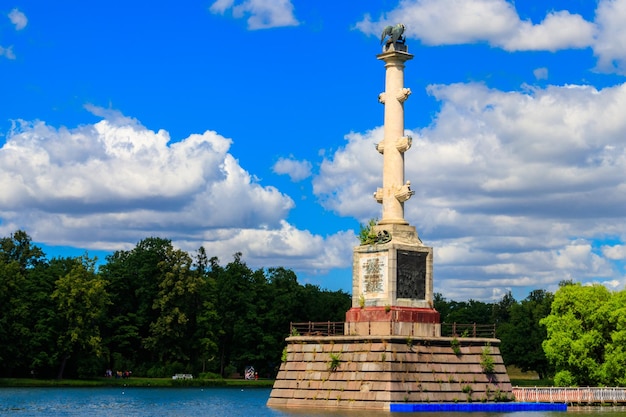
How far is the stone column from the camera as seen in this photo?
190ft

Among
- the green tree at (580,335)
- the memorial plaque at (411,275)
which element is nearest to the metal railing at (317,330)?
the memorial plaque at (411,275)

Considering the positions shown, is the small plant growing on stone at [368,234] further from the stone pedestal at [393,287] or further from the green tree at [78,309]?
the green tree at [78,309]

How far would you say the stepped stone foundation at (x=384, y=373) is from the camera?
52156mm

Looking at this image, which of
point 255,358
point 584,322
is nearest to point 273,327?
point 255,358

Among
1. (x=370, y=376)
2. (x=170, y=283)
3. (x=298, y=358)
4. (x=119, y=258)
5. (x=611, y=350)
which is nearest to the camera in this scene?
(x=370, y=376)

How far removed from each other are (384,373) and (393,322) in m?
3.22

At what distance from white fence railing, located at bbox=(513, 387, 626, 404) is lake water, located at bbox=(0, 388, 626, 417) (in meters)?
1.89

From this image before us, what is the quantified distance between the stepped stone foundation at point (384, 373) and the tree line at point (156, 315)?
2925 cm

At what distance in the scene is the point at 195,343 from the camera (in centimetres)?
10831

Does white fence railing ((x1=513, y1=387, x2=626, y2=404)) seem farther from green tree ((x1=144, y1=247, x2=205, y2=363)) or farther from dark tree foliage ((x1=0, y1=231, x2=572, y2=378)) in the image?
green tree ((x1=144, y1=247, x2=205, y2=363))

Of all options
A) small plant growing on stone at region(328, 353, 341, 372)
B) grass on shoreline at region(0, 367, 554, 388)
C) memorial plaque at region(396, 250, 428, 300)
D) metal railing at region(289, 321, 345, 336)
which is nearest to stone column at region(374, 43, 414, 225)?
memorial plaque at region(396, 250, 428, 300)

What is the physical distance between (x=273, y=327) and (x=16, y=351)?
27733 mm

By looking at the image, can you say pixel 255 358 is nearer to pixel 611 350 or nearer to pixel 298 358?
pixel 611 350

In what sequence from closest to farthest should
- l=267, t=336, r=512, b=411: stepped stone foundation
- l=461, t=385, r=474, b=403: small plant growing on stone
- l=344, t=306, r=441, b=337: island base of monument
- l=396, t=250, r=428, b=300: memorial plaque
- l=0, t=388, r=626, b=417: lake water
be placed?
l=0, t=388, r=626, b=417: lake water
l=267, t=336, r=512, b=411: stepped stone foundation
l=461, t=385, r=474, b=403: small plant growing on stone
l=344, t=306, r=441, b=337: island base of monument
l=396, t=250, r=428, b=300: memorial plaque
